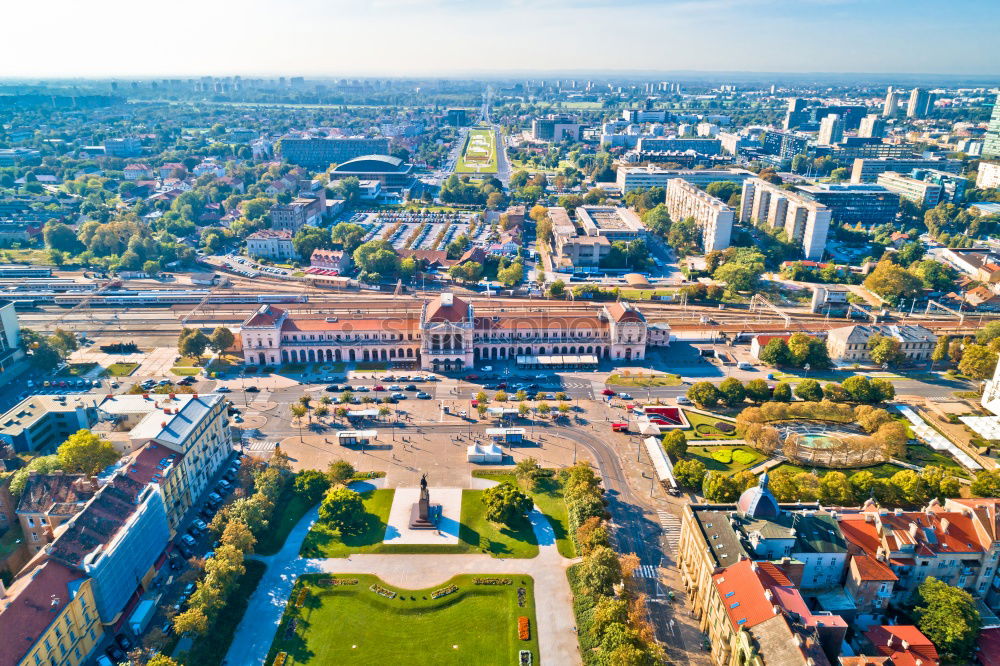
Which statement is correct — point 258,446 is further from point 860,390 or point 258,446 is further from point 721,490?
point 860,390

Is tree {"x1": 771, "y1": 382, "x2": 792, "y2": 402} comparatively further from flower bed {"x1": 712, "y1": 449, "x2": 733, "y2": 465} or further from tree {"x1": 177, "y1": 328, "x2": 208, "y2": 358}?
tree {"x1": 177, "y1": 328, "x2": 208, "y2": 358}

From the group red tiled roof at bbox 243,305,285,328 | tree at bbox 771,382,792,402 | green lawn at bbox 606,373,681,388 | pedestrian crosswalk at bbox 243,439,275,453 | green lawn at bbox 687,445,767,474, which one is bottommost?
green lawn at bbox 687,445,767,474

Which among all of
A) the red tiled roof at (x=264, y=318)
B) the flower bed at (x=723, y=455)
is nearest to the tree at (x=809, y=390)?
the flower bed at (x=723, y=455)

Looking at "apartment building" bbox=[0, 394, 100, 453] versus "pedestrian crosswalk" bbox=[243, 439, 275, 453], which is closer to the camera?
"apartment building" bbox=[0, 394, 100, 453]

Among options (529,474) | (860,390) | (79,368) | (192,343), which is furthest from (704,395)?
(79,368)

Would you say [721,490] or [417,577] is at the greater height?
[721,490]

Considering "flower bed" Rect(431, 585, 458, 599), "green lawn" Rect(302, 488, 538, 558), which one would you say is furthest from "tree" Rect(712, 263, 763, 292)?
"flower bed" Rect(431, 585, 458, 599)

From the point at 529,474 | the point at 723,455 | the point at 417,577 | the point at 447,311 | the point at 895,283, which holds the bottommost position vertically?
the point at 417,577

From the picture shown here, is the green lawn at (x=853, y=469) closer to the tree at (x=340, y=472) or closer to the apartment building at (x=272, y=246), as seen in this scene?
the tree at (x=340, y=472)
